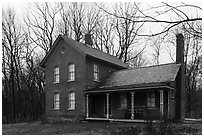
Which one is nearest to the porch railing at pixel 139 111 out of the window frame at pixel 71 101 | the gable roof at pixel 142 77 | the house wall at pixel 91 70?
the gable roof at pixel 142 77

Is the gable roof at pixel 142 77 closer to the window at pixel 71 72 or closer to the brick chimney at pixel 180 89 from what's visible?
the brick chimney at pixel 180 89

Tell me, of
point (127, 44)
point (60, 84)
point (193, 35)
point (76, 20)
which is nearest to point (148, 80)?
point (60, 84)

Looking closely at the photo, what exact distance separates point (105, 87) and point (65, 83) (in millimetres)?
4455

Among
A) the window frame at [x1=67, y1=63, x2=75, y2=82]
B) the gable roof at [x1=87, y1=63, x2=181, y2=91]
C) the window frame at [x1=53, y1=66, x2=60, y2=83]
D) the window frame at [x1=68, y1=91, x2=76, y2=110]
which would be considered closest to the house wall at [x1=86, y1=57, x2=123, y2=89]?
the gable roof at [x1=87, y1=63, x2=181, y2=91]

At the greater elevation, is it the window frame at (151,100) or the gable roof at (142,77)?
the gable roof at (142,77)

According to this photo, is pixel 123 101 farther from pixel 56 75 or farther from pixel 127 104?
pixel 56 75

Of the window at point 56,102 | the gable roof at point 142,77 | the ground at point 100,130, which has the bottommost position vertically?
the ground at point 100,130

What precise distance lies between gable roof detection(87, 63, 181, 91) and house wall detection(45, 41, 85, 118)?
2.08 meters

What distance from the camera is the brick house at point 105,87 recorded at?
917 inches

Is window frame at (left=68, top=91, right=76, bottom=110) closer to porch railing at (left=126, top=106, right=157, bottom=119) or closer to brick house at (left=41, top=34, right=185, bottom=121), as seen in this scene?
brick house at (left=41, top=34, right=185, bottom=121)

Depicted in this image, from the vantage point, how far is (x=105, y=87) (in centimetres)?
2575

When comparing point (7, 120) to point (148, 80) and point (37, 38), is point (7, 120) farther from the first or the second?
point (148, 80)

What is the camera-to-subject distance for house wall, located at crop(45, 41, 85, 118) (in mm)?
26312

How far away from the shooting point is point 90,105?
86.5 feet
